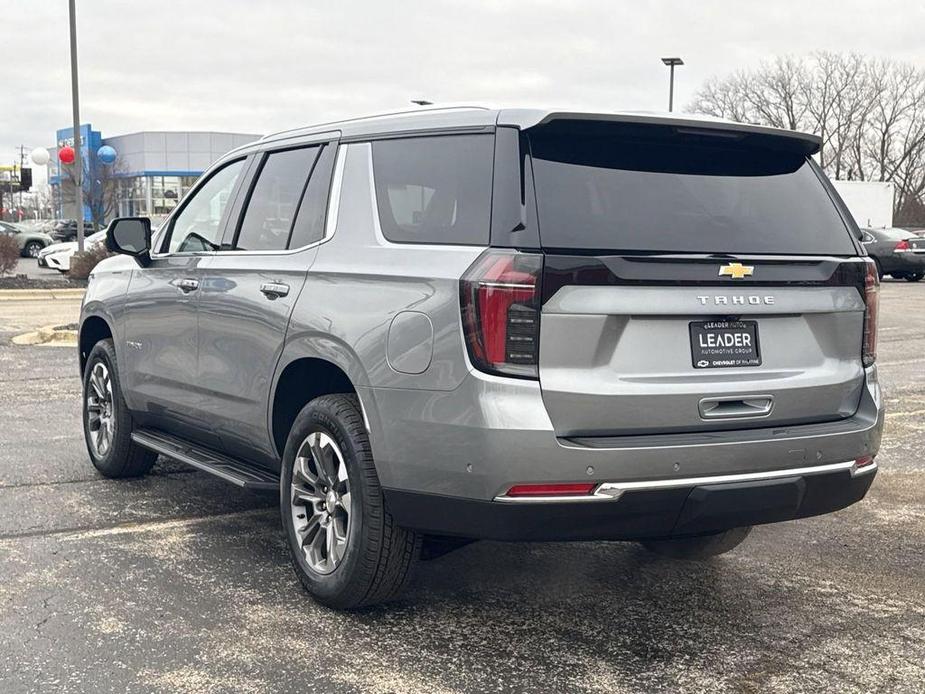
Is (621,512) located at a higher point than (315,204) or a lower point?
lower

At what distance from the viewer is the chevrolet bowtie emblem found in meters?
3.82

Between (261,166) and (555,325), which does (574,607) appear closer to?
(555,325)

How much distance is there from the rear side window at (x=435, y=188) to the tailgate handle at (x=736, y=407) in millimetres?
928

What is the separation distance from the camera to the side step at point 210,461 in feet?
15.8

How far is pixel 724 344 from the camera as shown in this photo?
12.6 ft

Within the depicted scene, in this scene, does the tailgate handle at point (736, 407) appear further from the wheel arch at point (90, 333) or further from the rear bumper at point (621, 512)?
the wheel arch at point (90, 333)

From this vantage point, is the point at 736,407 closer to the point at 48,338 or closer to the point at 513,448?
the point at 513,448

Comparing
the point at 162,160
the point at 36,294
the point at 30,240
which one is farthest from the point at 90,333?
the point at 162,160

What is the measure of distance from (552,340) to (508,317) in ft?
0.52

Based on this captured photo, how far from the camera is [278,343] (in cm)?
455

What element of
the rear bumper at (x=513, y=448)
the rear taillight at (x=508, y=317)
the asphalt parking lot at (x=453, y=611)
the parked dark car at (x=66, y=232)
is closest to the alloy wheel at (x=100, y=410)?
the asphalt parking lot at (x=453, y=611)

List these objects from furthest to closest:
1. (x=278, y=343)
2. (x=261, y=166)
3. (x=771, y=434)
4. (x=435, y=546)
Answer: (x=261, y=166) → (x=278, y=343) → (x=435, y=546) → (x=771, y=434)

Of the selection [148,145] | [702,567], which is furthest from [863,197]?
[148,145]

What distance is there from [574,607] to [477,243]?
5.03ft
